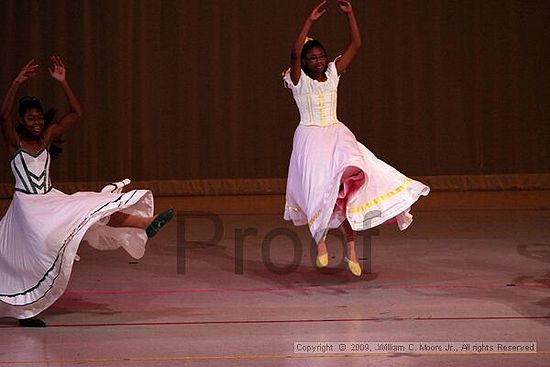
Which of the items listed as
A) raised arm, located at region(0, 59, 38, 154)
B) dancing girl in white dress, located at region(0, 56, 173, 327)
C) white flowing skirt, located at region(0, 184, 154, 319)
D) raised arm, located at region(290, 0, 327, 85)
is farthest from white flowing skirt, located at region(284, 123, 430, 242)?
raised arm, located at region(0, 59, 38, 154)

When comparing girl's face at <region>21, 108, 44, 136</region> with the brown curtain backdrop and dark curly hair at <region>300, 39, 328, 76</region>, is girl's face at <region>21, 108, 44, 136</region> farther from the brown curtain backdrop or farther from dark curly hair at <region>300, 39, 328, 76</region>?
the brown curtain backdrop

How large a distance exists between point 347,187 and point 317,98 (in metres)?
0.59

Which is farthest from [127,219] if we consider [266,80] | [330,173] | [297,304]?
[266,80]

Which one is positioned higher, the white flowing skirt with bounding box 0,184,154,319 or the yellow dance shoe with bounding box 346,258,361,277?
the white flowing skirt with bounding box 0,184,154,319

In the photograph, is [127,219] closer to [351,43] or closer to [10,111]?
[10,111]

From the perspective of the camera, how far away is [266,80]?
11344 millimetres

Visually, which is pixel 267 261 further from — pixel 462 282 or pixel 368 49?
pixel 368 49

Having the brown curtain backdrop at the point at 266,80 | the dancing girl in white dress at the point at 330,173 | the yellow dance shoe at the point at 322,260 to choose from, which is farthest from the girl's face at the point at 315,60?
the brown curtain backdrop at the point at 266,80

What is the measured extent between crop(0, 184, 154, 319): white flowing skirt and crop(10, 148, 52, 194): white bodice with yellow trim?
65 mm

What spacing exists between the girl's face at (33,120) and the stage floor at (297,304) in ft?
3.08

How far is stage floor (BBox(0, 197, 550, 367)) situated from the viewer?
4.32m

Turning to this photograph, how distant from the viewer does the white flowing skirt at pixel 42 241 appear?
4.92 m

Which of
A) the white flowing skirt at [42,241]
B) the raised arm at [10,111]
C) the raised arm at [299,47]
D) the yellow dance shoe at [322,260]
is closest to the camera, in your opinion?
the white flowing skirt at [42,241]

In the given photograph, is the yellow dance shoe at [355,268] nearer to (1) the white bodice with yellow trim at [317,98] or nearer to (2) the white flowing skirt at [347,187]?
(2) the white flowing skirt at [347,187]
